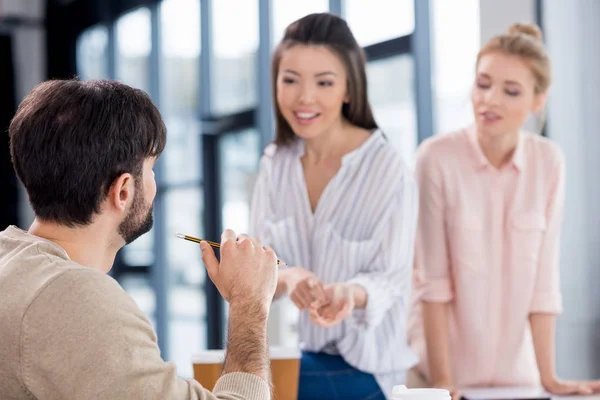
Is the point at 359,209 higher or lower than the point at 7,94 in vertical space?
lower

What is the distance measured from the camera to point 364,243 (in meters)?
2.23

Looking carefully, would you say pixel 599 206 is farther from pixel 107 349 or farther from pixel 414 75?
pixel 107 349

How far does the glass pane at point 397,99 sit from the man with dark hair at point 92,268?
2.75 metres

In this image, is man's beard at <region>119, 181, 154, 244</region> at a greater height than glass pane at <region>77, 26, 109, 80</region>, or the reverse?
glass pane at <region>77, 26, 109, 80</region>

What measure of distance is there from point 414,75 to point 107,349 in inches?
118

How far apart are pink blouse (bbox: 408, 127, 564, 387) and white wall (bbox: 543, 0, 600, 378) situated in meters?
0.61

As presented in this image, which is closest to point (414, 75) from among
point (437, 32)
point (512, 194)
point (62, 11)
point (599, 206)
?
point (437, 32)

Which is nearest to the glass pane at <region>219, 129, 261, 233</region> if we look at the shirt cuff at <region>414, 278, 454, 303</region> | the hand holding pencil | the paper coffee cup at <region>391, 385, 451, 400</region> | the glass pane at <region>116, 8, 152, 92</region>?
the glass pane at <region>116, 8, 152, 92</region>

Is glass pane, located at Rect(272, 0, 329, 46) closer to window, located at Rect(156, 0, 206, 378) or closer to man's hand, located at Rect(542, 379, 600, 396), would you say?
window, located at Rect(156, 0, 206, 378)

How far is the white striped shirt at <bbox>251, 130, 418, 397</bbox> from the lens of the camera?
84.6 inches

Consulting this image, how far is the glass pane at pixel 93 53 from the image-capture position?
838 centimetres

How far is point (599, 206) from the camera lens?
10.2 feet

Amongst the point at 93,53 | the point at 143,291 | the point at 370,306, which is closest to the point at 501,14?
the point at 370,306

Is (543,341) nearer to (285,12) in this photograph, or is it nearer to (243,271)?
(243,271)
